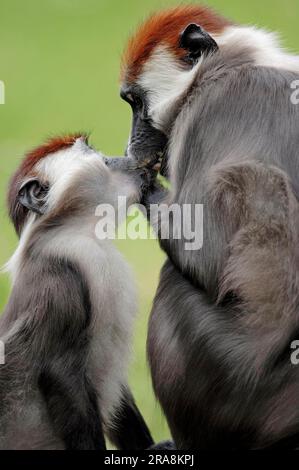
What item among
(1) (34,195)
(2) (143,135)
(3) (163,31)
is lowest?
(1) (34,195)

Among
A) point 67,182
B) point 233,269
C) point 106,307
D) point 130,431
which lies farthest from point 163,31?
point 130,431

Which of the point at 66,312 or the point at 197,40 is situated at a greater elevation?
the point at 197,40

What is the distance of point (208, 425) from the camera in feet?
17.5

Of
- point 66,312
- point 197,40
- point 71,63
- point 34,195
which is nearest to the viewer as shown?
point 66,312

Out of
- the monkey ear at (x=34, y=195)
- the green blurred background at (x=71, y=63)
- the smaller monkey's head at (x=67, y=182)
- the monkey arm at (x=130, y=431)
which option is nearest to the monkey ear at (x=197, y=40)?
the smaller monkey's head at (x=67, y=182)

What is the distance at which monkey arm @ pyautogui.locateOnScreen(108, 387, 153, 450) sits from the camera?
6246mm

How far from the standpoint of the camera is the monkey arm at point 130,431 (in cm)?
A: 625

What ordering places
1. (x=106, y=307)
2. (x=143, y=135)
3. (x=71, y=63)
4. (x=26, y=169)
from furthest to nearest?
(x=71, y=63) → (x=143, y=135) → (x=26, y=169) → (x=106, y=307)

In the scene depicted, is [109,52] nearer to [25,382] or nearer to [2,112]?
[2,112]

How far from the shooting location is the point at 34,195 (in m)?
6.09

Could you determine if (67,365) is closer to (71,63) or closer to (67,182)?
(67,182)

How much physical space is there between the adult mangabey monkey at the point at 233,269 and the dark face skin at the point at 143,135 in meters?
0.37

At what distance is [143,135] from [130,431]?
1590 millimetres

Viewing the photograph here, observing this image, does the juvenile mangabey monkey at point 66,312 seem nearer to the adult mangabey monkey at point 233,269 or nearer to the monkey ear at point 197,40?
the adult mangabey monkey at point 233,269
